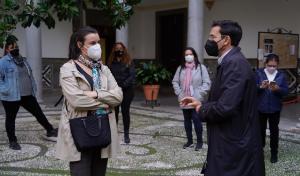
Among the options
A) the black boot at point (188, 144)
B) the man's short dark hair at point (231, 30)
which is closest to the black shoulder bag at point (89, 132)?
the man's short dark hair at point (231, 30)

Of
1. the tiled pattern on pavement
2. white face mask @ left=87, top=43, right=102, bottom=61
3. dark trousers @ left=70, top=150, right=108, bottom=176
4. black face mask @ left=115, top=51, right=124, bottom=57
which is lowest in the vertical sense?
the tiled pattern on pavement

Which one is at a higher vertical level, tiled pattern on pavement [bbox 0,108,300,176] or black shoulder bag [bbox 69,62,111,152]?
black shoulder bag [bbox 69,62,111,152]

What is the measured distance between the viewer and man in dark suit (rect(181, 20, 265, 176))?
329cm

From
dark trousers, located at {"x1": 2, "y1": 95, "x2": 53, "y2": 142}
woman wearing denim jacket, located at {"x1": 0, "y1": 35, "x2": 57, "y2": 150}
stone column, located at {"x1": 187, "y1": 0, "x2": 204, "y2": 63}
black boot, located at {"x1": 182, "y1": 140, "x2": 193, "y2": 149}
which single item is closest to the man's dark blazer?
black boot, located at {"x1": 182, "y1": 140, "x2": 193, "y2": 149}

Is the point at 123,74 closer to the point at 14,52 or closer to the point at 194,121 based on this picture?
the point at 194,121

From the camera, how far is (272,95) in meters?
6.66

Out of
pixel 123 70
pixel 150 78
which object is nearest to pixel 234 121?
pixel 123 70

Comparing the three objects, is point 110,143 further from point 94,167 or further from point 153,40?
point 153,40

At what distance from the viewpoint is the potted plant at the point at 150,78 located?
506 inches

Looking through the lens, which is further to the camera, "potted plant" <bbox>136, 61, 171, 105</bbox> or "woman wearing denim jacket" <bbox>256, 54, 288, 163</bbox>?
"potted plant" <bbox>136, 61, 171, 105</bbox>

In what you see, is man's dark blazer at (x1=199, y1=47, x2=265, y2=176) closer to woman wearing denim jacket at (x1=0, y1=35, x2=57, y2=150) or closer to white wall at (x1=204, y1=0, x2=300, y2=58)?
woman wearing denim jacket at (x1=0, y1=35, x2=57, y2=150)

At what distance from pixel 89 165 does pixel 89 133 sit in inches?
12.6

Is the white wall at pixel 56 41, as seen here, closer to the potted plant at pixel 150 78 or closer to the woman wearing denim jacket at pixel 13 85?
the potted plant at pixel 150 78

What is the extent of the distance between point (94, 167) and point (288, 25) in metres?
12.1
